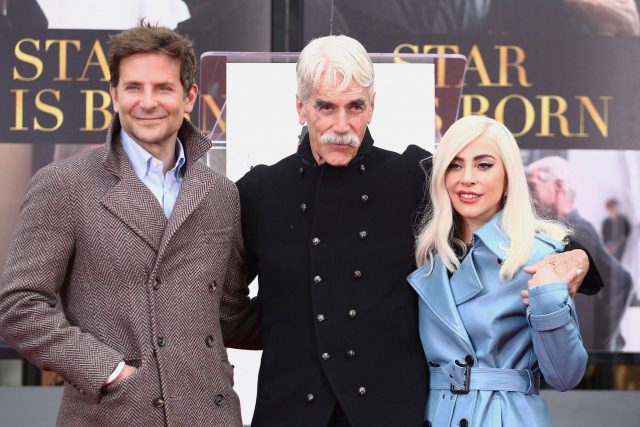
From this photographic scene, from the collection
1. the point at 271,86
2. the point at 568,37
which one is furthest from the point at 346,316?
the point at 568,37

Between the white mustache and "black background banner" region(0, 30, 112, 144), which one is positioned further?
"black background banner" region(0, 30, 112, 144)

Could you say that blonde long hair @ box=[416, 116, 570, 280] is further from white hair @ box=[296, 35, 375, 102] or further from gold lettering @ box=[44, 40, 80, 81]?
gold lettering @ box=[44, 40, 80, 81]

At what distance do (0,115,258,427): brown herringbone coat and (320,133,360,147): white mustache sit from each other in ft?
1.34

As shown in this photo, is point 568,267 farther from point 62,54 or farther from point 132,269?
point 62,54

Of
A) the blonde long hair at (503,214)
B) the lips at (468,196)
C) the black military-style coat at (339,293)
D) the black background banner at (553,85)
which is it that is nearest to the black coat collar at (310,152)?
the black military-style coat at (339,293)

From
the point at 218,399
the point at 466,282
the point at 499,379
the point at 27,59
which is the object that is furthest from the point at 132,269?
the point at 27,59

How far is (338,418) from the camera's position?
11.7 feet

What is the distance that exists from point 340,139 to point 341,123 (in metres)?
0.05

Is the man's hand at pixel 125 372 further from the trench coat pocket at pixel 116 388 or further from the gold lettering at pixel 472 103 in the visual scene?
the gold lettering at pixel 472 103

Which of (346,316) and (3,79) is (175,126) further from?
(3,79)

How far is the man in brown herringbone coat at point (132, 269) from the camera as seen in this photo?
3.30 metres

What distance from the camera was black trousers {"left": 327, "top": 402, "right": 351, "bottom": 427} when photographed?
11.7 feet


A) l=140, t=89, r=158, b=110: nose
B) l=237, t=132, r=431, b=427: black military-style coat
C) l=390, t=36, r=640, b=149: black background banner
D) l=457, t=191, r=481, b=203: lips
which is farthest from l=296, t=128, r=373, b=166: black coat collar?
l=390, t=36, r=640, b=149: black background banner

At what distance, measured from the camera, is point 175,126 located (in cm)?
352
